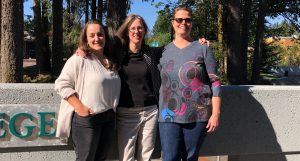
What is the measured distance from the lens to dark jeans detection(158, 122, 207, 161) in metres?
3.44

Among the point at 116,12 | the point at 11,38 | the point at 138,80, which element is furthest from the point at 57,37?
the point at 138,80

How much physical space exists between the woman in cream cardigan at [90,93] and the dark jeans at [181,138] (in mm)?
502

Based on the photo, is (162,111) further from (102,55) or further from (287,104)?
(287,104)

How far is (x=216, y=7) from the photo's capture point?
21.2 m

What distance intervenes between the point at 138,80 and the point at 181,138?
0.63 metres

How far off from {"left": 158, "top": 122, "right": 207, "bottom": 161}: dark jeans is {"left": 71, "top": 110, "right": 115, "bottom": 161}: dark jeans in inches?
19.6

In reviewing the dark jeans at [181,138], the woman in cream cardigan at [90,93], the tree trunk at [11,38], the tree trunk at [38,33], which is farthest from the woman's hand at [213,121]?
the tree trunk at [38,33]

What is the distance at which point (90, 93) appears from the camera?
126 inches

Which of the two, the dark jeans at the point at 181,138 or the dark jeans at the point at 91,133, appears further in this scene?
the dark jeans at the point at 181,138

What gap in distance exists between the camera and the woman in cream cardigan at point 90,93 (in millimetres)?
3188

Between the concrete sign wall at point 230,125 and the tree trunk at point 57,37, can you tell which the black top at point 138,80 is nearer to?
the concrete sign wall at point 230,125

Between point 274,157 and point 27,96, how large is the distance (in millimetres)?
3074

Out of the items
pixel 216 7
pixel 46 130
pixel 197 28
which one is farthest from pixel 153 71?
pixel 197 28

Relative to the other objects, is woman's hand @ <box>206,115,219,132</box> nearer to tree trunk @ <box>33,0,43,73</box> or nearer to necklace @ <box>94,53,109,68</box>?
necklace @ <box>94,53,109,68</box>
